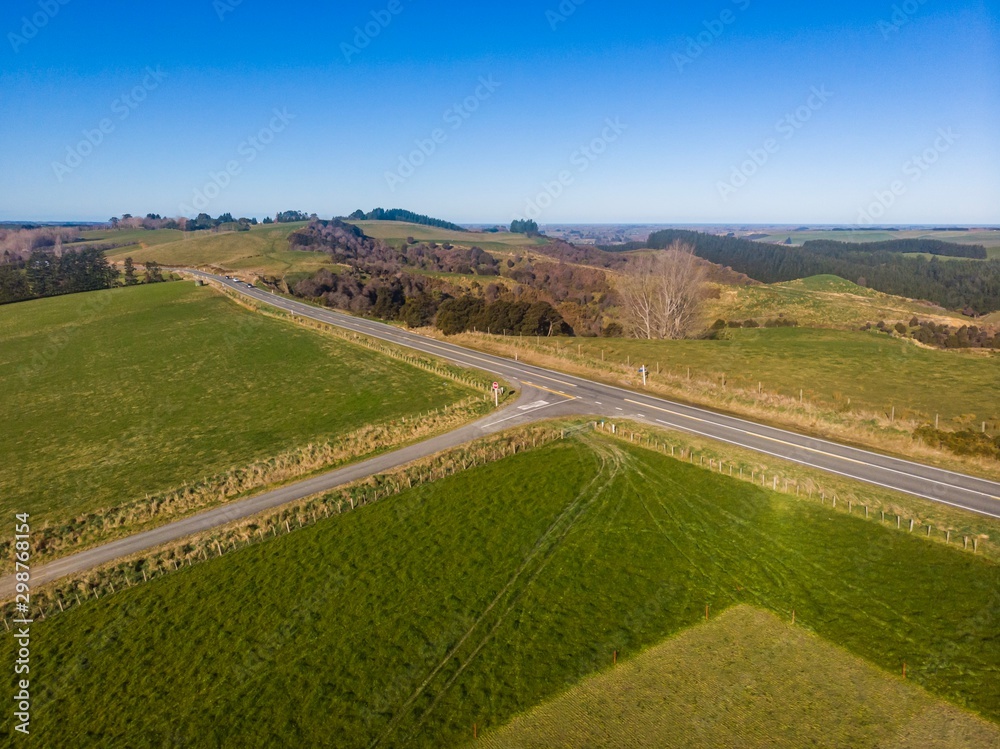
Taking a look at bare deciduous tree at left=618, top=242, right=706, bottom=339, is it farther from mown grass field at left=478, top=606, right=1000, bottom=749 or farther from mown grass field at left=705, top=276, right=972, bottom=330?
mown grass field at left=478, top=606, right=1000, bottom=749

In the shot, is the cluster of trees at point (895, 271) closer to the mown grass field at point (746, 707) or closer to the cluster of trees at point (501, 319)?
the cluster of trees at point (501, 319)

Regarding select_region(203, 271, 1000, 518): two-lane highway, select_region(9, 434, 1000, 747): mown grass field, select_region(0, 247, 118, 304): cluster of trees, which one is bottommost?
select_region(9, 434, 1000, 747): mown grass field

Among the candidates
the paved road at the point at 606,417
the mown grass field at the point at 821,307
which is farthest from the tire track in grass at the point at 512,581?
the mown grass field at the point at 821,307

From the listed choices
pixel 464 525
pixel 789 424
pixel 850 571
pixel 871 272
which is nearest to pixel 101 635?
pixel 464 525


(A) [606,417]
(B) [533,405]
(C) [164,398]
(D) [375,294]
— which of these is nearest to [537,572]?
(A) [606,417]

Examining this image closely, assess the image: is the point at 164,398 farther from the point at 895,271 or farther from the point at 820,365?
the point at 895,271

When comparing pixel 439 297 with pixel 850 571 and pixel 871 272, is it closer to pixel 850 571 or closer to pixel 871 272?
pixel 850 571

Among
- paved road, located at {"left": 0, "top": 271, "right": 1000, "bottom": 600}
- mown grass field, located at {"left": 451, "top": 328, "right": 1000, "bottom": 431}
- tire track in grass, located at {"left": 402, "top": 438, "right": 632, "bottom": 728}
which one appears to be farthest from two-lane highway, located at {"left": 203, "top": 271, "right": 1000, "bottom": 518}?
tire track in grass, located at {"left": 402, "top": 438, "right": 632, "bottom": 728}
